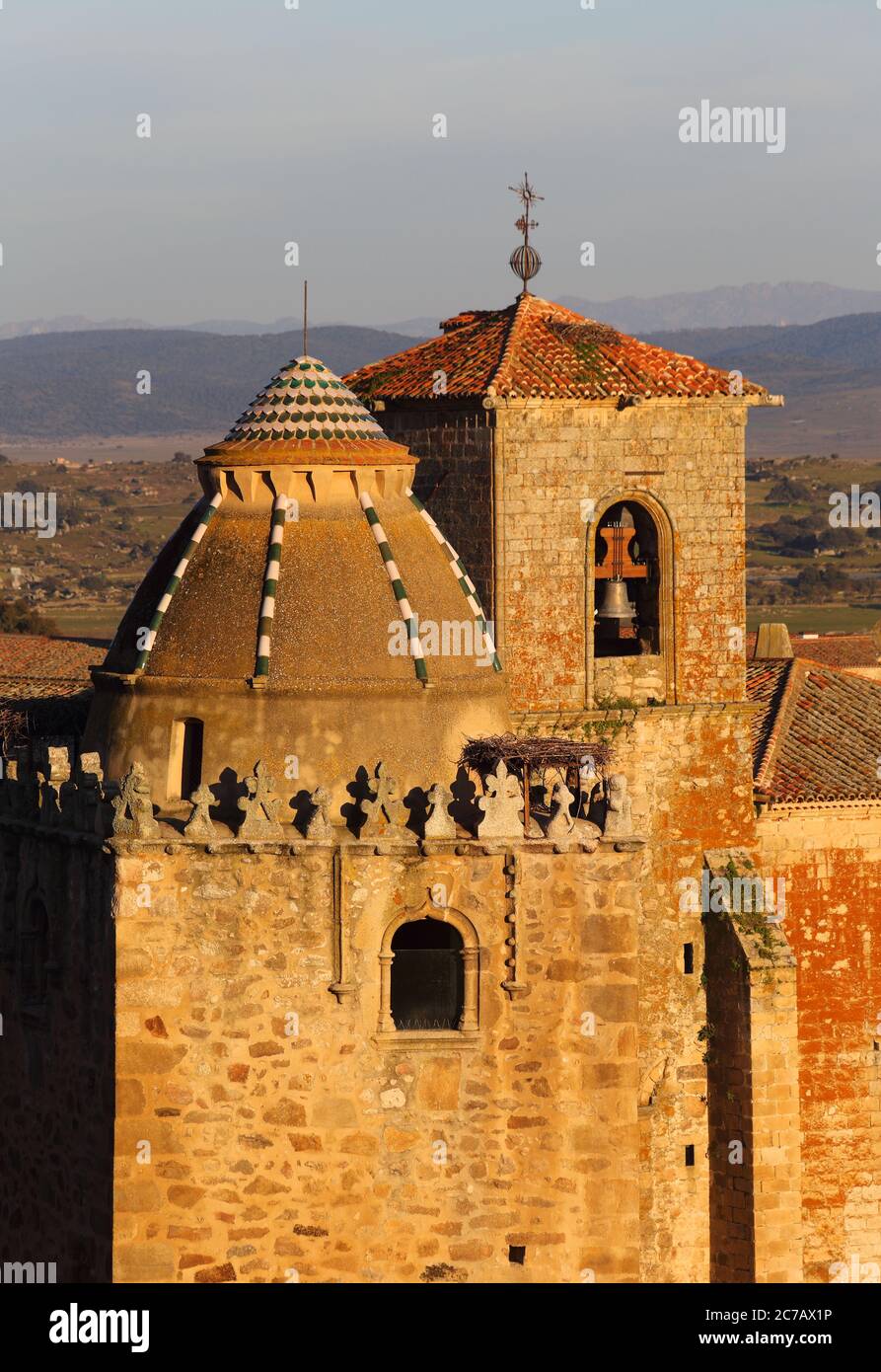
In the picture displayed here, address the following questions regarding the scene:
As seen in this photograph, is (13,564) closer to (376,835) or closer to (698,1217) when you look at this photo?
(698,1217)

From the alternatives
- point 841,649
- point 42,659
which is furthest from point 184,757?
point 841,649

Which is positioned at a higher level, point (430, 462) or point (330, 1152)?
point (430, 462)

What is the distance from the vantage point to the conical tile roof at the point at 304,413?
2441cm

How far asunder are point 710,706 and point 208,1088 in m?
9.87

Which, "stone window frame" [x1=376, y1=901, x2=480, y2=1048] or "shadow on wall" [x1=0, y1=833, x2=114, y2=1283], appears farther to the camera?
"shadow on wall" [x1=0, y1=833, x2=114, y2=1283]

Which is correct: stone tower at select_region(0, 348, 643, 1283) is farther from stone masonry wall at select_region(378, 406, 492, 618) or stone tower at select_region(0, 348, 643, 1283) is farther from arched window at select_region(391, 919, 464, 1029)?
stone masonry wall at select_region(378, 406, 492, 618)

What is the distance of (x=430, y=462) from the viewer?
30.1 meters

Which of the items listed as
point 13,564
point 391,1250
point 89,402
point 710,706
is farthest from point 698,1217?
point 89,402

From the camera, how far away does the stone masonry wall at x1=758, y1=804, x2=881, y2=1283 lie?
31250 mm

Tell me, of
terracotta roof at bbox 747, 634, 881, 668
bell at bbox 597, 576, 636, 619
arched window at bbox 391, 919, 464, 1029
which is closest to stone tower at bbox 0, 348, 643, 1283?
arched window at bbox 391, 919, 464, 1029

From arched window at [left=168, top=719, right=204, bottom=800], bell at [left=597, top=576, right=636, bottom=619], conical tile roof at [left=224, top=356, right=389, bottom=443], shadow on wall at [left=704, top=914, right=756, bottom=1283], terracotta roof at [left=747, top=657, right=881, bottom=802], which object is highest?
conical tile roof at [left=224, top=356, right=389, bottom=443]

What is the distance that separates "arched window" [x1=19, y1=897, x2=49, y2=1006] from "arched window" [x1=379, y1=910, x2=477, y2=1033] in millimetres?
3224

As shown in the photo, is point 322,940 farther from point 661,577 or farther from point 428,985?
point 661,577

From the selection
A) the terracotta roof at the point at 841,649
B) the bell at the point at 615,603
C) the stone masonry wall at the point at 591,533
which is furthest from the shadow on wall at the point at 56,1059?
the terracotta roof at the point at 841,649
